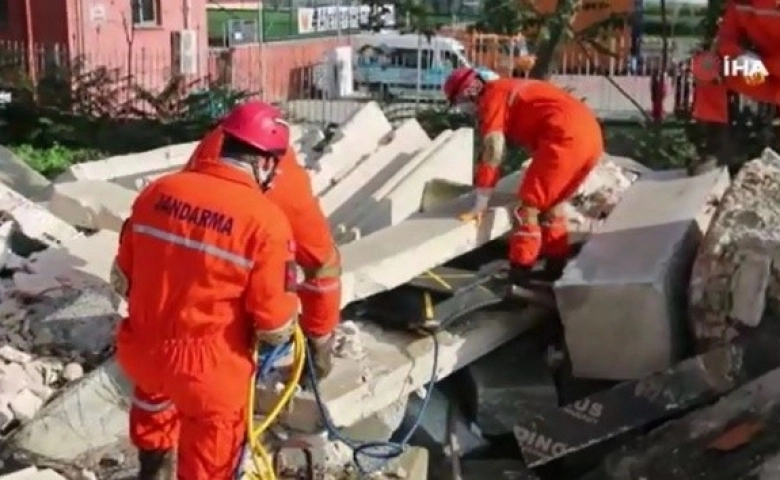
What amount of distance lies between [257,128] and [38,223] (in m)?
3.11

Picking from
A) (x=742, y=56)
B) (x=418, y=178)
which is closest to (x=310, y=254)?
(x=418, y=178)

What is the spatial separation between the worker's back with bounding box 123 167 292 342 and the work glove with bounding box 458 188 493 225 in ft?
7.40

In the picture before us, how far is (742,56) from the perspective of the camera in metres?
6.94

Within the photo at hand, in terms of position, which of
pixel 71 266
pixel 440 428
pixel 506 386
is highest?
pixel 71 266

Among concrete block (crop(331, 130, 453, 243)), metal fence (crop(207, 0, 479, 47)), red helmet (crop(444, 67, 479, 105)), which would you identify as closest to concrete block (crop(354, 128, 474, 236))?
concrete block (crop(331, 130, 453, 243))

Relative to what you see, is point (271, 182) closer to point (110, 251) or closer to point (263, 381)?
point (263, 381)

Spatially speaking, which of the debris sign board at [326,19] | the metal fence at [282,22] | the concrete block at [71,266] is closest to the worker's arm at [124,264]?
the concrete block at [71,266]

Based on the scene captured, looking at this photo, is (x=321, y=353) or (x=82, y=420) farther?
(x=82, y=420)

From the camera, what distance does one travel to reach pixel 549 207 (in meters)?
6.54

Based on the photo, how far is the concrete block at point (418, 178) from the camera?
22.5 feet

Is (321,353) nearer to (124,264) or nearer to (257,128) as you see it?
(124,264)

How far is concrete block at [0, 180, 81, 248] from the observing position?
7.04m

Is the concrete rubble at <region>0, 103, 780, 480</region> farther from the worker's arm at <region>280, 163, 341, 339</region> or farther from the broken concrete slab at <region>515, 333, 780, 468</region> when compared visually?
the worker's arm at <region>280, 163, 341, 339</region>

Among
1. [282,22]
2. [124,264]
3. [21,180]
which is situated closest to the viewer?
[124,264]
